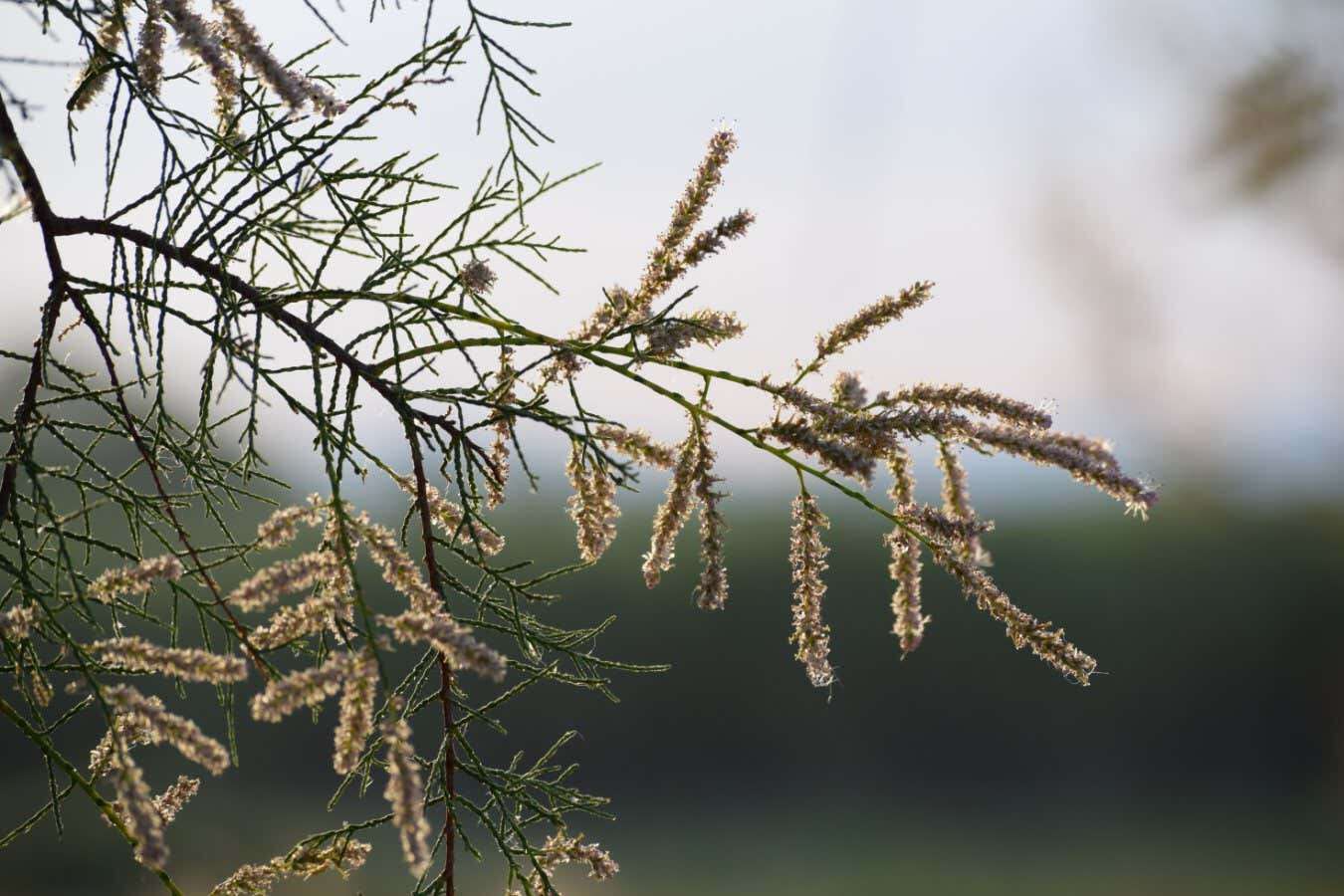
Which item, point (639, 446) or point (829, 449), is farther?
point (639, 446)

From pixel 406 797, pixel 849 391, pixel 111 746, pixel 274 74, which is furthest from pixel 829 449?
pixel 111 746

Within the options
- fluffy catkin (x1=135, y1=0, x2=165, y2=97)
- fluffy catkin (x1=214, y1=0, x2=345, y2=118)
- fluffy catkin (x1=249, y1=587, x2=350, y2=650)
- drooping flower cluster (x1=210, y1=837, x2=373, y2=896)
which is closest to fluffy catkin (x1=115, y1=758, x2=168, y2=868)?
fluffy catkin (x1=249, y1=587, x2=350, y2=650)

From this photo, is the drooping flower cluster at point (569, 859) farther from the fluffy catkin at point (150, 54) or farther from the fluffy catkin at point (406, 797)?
the fluffy catkin at point (150, 54)

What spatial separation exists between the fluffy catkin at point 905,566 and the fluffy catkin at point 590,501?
17 centimetres

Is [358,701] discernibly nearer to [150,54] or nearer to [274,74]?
[274,74]

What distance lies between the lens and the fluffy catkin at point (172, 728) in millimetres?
524

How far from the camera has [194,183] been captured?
0.81m

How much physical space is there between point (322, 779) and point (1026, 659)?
9.84 ft

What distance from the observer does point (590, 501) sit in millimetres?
764

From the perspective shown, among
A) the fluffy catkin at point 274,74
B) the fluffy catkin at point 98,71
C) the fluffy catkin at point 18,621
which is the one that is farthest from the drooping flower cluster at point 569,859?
the fluffy catkin at point 98,71

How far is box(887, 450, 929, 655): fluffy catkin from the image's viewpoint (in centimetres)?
72

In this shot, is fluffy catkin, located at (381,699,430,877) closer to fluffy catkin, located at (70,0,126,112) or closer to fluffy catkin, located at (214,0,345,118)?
fluffy catkin, located at (214,0,345,118)

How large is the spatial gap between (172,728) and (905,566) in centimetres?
41

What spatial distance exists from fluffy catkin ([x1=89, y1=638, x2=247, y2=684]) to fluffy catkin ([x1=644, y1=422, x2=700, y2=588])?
0.82ft
